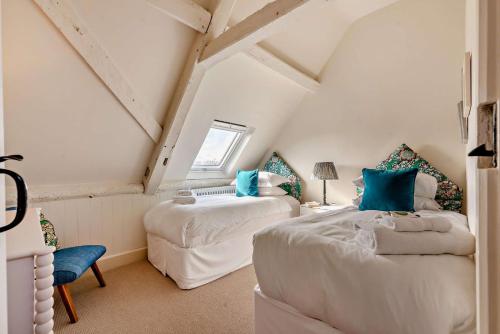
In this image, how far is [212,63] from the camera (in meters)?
2.13

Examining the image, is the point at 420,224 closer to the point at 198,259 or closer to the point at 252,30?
the point at 252,30

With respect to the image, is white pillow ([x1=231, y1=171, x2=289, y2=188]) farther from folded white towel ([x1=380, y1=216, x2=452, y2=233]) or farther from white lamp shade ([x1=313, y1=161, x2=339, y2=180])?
folded white towel ([x1=380, y1=216, x2=452, y2=233])

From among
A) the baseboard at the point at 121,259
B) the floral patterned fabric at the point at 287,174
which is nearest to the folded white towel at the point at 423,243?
the floral patterned fabric at the point at 287,174

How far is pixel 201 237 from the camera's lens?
7.50 ft

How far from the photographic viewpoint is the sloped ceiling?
5.54 feet

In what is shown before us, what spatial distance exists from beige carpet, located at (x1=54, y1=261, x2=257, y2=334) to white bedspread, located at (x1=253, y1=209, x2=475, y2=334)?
638 mm

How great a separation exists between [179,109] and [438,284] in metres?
2.25

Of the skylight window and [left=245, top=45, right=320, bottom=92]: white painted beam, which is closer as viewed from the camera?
[left=245, top=45, right=320, bottom=92]: white painted beam

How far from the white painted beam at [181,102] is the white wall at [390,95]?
5.75 feet

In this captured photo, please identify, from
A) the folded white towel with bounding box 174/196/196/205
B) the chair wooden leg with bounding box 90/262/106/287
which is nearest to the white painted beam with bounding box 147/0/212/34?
the folded white towel with bounding box 174/196/196/205

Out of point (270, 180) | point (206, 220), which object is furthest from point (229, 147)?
point (206, 220)

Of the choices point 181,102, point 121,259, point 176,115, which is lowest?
point 121,259

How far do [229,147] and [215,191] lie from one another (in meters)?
0.71

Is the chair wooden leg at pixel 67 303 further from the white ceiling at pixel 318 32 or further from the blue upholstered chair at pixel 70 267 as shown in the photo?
the white ceiling at pixel 318 32
